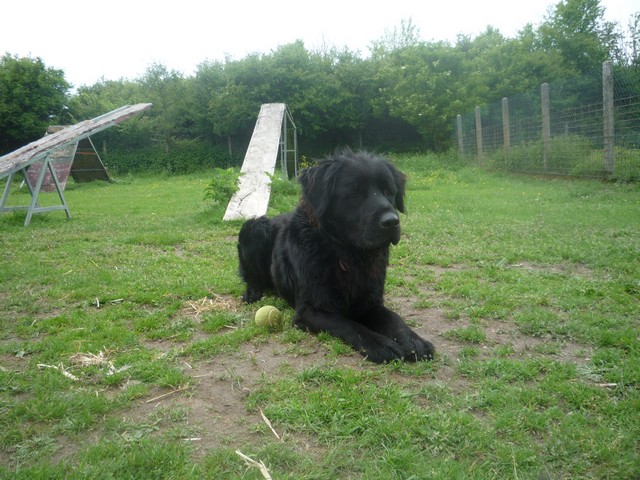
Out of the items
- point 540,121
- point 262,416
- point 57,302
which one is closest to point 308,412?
point 262,416

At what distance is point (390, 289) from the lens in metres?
4.23

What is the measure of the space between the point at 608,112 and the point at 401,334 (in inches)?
389

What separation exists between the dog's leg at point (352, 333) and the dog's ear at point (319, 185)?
0.73m

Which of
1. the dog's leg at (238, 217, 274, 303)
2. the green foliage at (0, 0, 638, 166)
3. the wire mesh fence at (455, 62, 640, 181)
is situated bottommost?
the dog's leg at (238, 217, 274, 303)

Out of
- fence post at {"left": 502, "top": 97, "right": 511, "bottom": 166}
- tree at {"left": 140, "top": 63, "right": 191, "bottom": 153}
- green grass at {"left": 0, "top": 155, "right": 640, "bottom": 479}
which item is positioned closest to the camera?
green grass at {"left": 0, "top": 155, "right": 640, "bottom": 479}

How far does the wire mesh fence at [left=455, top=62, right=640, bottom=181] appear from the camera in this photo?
9.62 meters

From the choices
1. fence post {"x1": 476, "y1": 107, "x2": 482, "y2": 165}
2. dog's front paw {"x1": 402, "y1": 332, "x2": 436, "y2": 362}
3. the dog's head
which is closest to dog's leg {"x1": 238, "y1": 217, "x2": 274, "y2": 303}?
the dog's head

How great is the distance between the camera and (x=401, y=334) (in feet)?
9.29

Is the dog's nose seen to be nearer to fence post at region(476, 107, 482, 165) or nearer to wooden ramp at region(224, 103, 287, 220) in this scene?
wooden ramp at region(224, 103, 287, 220)

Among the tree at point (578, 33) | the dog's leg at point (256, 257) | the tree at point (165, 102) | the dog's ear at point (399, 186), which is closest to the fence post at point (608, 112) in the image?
the dog's ear at point (399, 186)

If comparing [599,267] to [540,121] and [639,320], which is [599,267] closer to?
→ [639,320]

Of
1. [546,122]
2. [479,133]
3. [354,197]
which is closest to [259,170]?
[354,197]

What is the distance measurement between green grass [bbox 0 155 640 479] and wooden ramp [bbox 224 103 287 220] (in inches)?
105

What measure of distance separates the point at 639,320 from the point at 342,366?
2173mm
